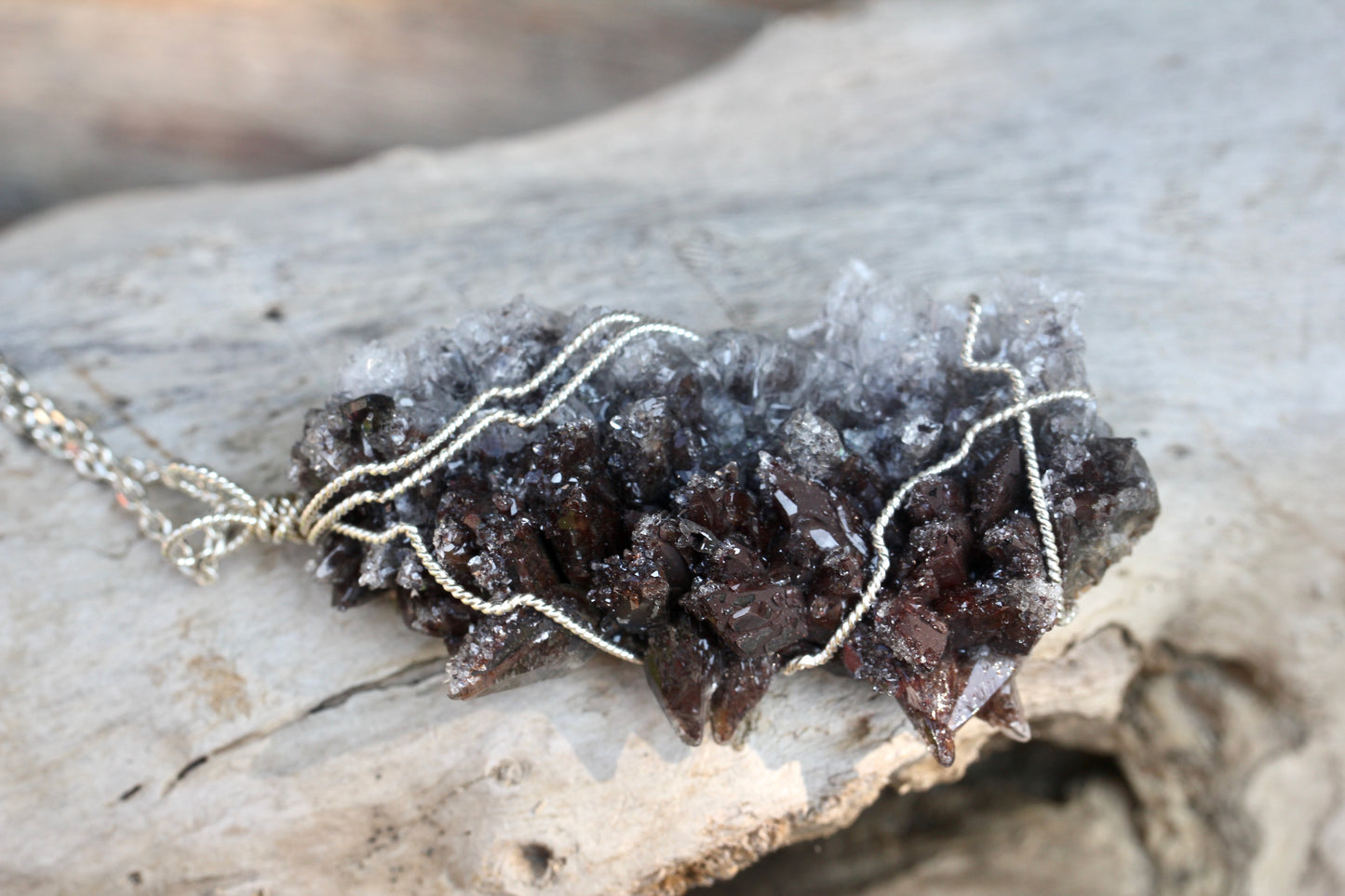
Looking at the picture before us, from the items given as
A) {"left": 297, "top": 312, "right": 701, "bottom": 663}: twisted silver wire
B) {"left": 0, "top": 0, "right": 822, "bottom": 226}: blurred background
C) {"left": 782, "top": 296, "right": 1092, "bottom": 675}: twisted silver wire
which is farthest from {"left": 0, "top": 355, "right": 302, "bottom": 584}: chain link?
{"left": 0, "top": 0, "right": 822, "bottom": 226}: blurred background

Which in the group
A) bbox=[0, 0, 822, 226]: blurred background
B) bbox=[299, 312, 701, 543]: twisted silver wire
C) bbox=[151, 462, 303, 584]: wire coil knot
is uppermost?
bbox=[0, 0, 822, 226]: blurred background

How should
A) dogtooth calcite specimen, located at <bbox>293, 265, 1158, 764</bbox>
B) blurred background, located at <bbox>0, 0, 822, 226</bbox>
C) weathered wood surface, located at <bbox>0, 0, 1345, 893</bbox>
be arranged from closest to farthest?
1. dogtooth calcite specimen, located at <bbox>293, 265, 1158, 764</bbox>
2. weathered wood surface, located at <bbox>0, 0, 1345, 893</bbox>
3. blurred background, located at <bbox>0, 0, 822, 226</bbox>

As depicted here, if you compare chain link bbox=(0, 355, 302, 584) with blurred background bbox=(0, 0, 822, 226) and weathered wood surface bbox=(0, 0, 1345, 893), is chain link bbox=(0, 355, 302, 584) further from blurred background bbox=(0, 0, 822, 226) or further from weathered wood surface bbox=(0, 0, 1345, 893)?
blurred background bbox=(0, 0, 822, 226)

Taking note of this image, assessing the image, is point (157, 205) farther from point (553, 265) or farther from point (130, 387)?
point (553, 265)

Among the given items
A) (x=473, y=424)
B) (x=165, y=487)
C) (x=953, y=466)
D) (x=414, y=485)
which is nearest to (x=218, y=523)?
(x=165, y=487)

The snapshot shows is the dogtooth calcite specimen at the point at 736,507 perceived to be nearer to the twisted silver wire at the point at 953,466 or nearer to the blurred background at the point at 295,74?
the twisted silver wire at the point at 953,466

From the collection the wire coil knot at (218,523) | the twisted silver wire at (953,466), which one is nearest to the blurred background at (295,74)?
the wire coil knot at (218,523)
